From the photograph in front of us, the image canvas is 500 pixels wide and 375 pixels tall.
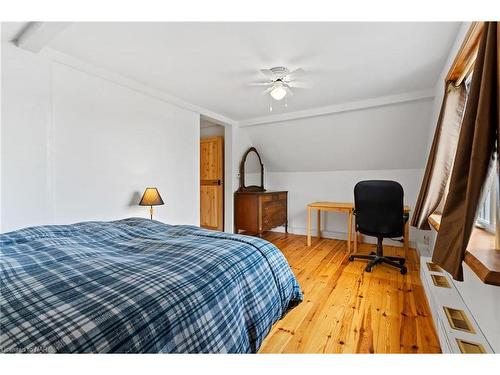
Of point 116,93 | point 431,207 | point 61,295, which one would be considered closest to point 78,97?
point 116,93

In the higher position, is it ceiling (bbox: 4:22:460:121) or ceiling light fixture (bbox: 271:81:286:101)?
ceiling (bbox: 4:22:460:121)

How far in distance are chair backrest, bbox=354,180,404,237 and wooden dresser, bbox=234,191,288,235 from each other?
1539mm

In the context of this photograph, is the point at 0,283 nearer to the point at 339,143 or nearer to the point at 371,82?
the point at 371,82

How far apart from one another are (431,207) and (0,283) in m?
2.69

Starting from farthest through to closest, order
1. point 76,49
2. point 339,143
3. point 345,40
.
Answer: point 339,143 < point 76,49 < point 345,40

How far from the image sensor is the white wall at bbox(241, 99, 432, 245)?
3246mm

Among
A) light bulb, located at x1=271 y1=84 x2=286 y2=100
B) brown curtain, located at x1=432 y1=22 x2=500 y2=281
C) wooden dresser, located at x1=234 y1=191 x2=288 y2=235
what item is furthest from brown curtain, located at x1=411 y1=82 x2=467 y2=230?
wooden dresser, located at x1=234 y1=191 x2=288 y2=235

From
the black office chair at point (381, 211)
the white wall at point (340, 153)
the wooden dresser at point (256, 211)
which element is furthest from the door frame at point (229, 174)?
the black office chair at point (381, 211)

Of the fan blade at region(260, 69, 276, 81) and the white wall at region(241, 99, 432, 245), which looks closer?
the fan blade at region(260, 69, 276, 81)

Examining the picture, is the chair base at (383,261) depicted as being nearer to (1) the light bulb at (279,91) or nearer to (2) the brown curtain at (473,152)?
(2) the brown curtain at (473,152)

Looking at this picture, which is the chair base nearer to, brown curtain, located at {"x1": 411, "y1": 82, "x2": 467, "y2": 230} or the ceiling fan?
brown curtain, located at {"x1": 411, "y1": 82, "x2": 467, "y2": 230}

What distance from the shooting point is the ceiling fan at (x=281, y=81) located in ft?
7.38

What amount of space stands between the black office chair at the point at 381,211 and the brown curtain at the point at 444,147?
0.50m
